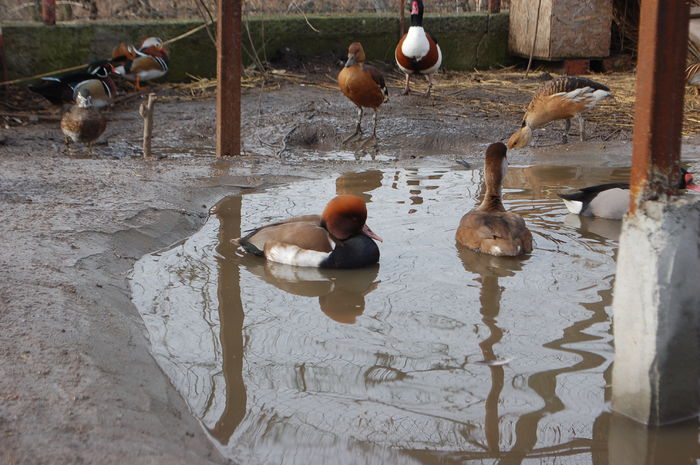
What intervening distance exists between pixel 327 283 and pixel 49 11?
8650 millimetres

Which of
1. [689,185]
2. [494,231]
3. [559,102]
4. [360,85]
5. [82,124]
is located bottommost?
[494,231]

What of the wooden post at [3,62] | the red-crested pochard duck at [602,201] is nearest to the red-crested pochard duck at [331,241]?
the red-crested pochard duck at [602,201]

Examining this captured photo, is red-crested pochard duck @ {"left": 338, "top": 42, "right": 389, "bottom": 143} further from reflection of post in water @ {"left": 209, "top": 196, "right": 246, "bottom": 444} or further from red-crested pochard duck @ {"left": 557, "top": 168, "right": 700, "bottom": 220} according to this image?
red-crested pochard duck @ {"left": 557, "top": 168, "right": 700, "bottom": 220}

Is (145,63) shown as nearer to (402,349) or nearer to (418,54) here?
(418,54)

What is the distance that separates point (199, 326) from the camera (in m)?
4.44

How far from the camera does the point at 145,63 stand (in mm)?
12266

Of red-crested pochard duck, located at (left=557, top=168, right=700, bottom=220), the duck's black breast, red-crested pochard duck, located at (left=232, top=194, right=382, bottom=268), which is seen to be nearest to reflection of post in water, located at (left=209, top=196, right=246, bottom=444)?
red-crested pochard duck, located at (left=232, top=194, right=382, bottom=268)

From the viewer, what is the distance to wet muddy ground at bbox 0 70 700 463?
311cm

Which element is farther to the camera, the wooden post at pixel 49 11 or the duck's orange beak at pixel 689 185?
the wooden post at pixel 49 11

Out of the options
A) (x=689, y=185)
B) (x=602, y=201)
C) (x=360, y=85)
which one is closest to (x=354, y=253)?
(x=602, y=201)

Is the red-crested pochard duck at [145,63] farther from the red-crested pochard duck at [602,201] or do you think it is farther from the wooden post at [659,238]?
the wooden post at [659,238]

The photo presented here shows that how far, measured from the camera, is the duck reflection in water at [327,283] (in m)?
4.82

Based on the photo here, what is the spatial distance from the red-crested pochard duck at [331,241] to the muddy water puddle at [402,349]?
9 centimetres

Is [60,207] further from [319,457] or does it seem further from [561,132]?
[561,132]
